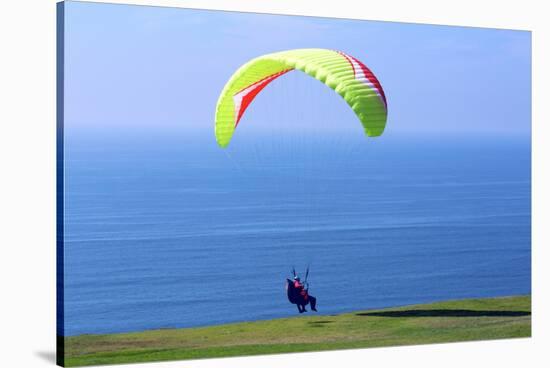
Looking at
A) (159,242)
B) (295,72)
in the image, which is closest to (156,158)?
(159,242)

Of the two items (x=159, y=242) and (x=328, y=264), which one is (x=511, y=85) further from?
(x=159, y=242)

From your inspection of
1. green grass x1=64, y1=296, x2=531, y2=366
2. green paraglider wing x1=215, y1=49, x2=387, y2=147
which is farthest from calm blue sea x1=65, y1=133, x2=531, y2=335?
green paraglider wing x1=215, y1=49, x2=387, y2=147

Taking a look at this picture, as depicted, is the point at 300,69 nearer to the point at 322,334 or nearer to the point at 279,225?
the point at 279,225

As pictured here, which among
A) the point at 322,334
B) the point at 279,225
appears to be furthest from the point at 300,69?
the point at 322,334

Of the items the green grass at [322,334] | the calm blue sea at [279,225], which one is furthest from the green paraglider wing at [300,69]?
the green grass at [322,334]

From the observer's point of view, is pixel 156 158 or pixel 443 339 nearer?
pixel 156 158
